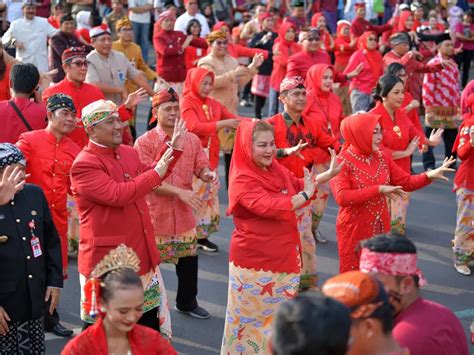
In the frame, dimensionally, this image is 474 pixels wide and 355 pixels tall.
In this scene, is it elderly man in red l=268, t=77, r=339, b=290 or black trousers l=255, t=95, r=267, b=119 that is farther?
black trousers l=255, t=95, r=267, b=119

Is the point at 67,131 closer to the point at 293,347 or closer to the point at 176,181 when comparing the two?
the point at 176,181

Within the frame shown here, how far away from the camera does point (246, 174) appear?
6250 millimetres

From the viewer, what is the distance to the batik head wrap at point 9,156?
218 inches

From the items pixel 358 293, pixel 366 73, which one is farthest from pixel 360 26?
pixel 358 293

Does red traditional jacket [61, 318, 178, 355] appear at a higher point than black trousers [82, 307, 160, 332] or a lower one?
higher

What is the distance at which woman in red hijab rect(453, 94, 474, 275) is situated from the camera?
8539 mm

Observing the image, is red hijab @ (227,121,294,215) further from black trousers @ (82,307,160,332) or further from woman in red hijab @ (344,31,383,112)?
woman in red hijab @ (344,31,383,112)

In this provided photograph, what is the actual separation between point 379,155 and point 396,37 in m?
6.08

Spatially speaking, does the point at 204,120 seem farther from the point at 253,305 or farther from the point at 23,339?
the point at 23,339

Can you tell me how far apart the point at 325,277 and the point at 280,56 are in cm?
652

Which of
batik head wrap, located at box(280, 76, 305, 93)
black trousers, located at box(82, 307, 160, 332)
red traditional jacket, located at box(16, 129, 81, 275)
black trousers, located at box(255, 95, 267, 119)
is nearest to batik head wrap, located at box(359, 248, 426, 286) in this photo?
black trousers, located at box(82, 307, 160, 332)

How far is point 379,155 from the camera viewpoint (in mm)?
7180

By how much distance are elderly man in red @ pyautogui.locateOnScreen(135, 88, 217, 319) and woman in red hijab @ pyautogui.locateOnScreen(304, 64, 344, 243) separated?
1843 mm

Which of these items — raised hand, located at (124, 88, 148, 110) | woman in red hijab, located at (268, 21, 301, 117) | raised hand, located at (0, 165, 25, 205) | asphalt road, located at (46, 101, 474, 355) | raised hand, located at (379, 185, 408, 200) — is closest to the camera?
raised hand, located at (0, 165, 25, 205)
